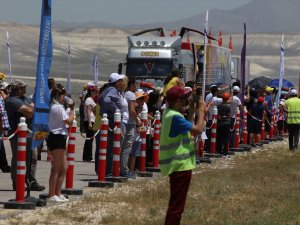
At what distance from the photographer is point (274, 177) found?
23.0 metres

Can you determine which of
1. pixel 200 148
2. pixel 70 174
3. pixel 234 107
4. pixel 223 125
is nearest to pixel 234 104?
pixel 234 107

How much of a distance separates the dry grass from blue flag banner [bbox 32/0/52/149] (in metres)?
1.17

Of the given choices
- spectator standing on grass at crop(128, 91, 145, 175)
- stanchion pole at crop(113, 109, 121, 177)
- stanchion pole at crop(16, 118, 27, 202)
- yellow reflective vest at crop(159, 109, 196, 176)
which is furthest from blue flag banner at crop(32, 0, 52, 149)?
spectator standing on grass at crop(128, 91, 145, 175)

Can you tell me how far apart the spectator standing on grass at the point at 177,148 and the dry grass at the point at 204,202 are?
202cm

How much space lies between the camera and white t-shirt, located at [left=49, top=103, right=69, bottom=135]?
17547mm

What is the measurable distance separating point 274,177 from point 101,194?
205 inches

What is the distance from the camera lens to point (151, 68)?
4044 cm

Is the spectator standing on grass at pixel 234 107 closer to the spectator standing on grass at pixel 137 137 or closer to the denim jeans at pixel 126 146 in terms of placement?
the spectator standing on grass at pixel 137 137

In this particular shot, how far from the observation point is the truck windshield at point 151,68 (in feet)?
132

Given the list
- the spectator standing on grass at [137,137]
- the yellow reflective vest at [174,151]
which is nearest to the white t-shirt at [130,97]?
the spectator standing on grass at [137,137]

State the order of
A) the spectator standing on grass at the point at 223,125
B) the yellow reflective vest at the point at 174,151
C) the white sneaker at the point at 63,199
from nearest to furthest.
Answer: the yellow reflective vest at the point at 174,151 → the white sneaker at the point at 63,199 → the spectator standing on grass at the point at 223,125

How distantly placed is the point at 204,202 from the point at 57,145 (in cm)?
239

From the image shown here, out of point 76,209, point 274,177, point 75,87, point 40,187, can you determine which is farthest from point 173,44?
point 75,87

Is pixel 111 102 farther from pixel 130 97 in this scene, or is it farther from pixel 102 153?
pixel 102 153
